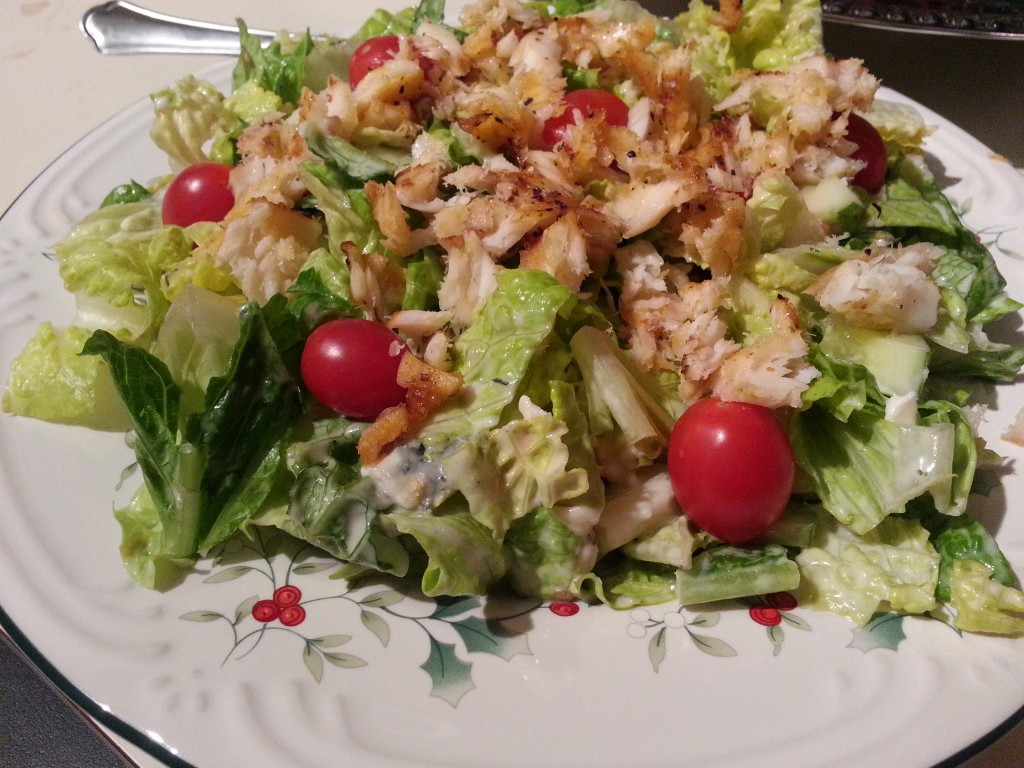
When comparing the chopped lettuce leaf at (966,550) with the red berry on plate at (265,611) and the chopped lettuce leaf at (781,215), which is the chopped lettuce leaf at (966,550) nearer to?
the chopped lettuce leaf at (781,215)

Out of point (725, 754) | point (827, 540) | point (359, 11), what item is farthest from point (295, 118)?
point (359, 11)

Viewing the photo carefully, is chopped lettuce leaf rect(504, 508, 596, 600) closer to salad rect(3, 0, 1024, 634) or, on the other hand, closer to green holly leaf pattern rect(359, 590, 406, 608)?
salad rect(3, 0, 1024, 634)

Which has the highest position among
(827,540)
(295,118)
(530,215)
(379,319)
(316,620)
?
(295,118)

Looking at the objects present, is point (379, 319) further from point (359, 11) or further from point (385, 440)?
point (359, 11)

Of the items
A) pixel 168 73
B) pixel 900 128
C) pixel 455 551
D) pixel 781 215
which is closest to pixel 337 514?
pixel 455 551

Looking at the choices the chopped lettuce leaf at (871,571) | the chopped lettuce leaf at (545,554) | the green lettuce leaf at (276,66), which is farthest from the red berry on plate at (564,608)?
the green lettuce leaf at (276,66)

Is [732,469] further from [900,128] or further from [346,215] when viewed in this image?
[900,128]
